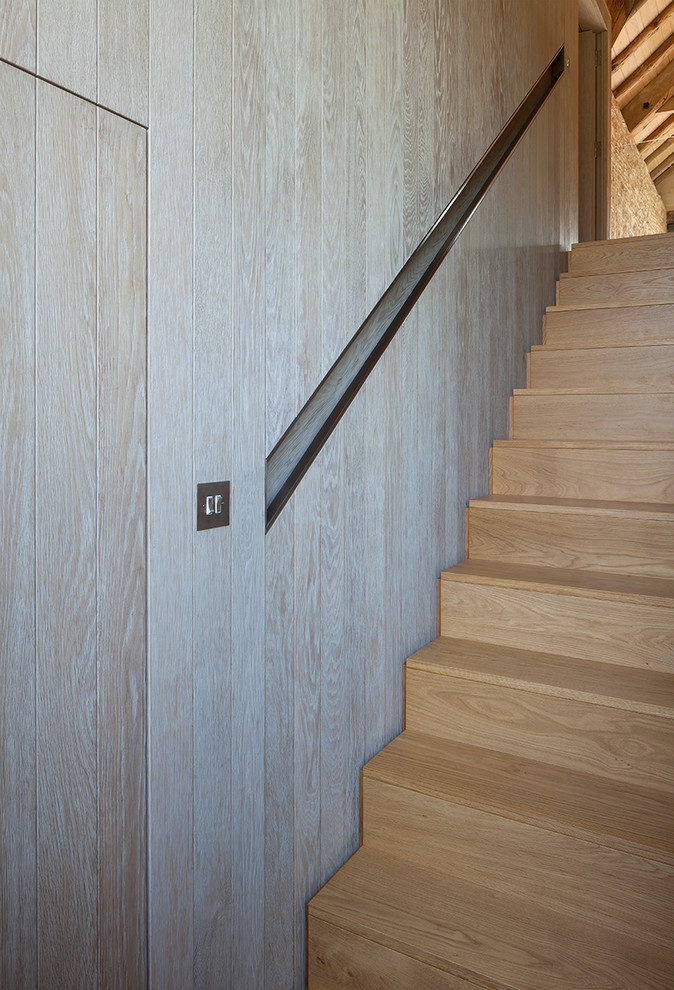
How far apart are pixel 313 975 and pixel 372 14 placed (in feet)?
6.65

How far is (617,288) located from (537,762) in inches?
92.8

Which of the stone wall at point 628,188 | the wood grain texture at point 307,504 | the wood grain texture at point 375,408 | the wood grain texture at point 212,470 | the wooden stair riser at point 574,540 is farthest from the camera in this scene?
the stone wall at point 628,188

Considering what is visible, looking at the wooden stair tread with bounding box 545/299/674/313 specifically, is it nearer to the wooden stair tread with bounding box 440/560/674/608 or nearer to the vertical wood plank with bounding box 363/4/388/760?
the wooden stair tread with bounding box 440/560/674/608

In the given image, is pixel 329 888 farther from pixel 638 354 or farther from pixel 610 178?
pixel 610 178

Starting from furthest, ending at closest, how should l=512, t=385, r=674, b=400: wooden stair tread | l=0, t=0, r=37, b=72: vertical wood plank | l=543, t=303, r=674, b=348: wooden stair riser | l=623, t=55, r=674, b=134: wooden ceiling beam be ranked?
l=623, t=55, r=674, b=134: wooden ceiling beam → l=543, t=303, r=674, b=348: wooden stair riser → l=512, t=385, r=674, b=400: wooden stair tread → l=0, t=0, r=37, b=72: vertical wood plank

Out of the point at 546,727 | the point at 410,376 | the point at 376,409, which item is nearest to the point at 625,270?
the point at 410,376

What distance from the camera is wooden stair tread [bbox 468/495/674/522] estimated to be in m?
2.02

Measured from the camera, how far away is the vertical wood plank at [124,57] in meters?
0.94

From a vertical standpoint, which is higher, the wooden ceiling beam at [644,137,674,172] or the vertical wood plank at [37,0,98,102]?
the wooden ceiling beam at [644,137,674,172]

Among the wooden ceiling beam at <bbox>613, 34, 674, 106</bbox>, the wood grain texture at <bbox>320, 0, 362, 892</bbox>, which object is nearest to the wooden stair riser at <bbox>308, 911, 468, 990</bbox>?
the wood grain texture at <bbox>320, 0, 362, 892</bbox>

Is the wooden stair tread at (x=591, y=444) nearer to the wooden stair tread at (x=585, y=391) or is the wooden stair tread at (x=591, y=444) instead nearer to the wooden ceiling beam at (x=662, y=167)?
the wooden stair tread at (x=585, y=391)

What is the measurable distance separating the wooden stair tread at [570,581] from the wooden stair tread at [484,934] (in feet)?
2.42

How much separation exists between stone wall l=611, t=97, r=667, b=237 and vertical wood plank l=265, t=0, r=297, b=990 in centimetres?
455

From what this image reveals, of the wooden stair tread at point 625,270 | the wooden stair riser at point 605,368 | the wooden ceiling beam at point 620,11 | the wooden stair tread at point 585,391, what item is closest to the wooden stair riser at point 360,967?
the wooden stair tread at point 585,391
